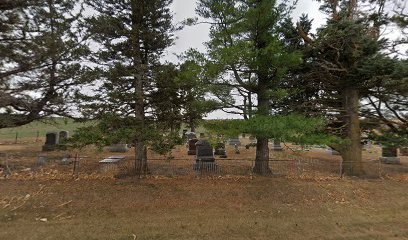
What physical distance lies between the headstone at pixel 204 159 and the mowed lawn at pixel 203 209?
3.66 ft

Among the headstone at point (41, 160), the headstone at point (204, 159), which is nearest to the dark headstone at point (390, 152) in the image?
the headstone at point (204, 159)

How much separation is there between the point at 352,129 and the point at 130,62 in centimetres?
1109

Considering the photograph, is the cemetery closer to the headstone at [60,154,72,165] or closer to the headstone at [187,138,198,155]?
the headstone at [60,154,72,165]

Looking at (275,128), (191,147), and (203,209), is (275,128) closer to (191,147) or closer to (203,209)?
(203,209)

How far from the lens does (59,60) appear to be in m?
11.2

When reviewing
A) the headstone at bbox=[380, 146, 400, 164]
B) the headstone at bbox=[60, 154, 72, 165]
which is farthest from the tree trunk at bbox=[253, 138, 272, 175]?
the headstone at bbox=[380, 146, 400, 164]

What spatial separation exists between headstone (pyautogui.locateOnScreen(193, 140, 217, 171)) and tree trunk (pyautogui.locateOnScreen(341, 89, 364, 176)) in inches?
255

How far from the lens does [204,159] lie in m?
13.1

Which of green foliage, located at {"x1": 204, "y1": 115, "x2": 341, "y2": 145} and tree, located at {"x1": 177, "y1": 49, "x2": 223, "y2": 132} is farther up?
tree, located at {"x1": 177, "y1": 49, "x2": 223, "y2": 132}

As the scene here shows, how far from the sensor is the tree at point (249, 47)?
9.30m

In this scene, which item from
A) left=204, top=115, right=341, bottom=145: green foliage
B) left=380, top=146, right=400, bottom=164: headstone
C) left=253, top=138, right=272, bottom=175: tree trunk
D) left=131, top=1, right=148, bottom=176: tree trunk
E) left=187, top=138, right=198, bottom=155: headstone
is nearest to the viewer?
left=204, top=115, right=341, bottom=145: green foliage

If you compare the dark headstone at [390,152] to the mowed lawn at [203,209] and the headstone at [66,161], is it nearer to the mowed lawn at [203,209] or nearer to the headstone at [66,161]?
the mowed lawn at [203,209]

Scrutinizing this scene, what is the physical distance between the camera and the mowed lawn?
644cm

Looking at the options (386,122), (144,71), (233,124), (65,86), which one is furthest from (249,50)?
(386,122)
